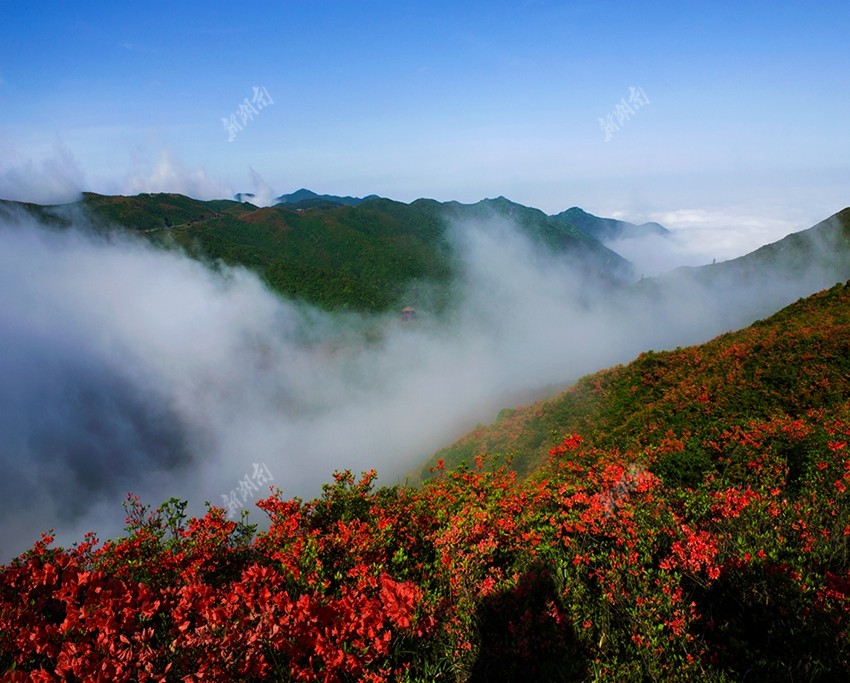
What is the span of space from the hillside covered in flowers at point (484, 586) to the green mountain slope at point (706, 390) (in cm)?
466

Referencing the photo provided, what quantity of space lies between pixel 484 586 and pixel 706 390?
20983 mm

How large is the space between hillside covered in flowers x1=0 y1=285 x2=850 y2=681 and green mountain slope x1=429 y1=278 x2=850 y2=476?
4.66 metres

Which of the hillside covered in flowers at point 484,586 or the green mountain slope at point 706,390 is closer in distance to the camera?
the hillside covered in flowers at point 484,586

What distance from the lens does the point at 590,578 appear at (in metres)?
8.23

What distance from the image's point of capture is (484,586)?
811cm

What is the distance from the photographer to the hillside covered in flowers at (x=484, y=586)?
5863mm

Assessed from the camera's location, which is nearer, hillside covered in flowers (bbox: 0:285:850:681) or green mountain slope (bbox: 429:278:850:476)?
hillside covered in flowers (bbox: 0:285:850:681)

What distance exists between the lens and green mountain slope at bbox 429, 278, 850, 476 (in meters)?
19.9

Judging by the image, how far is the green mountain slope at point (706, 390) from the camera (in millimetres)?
19906

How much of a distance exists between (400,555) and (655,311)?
135909mm

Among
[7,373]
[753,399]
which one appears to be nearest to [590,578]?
[753,399]

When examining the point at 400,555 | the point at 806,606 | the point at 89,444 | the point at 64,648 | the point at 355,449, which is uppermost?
the point at 806,606

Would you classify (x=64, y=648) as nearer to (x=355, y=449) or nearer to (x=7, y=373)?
(x=355, y=449)

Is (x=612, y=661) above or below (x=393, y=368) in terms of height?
above
